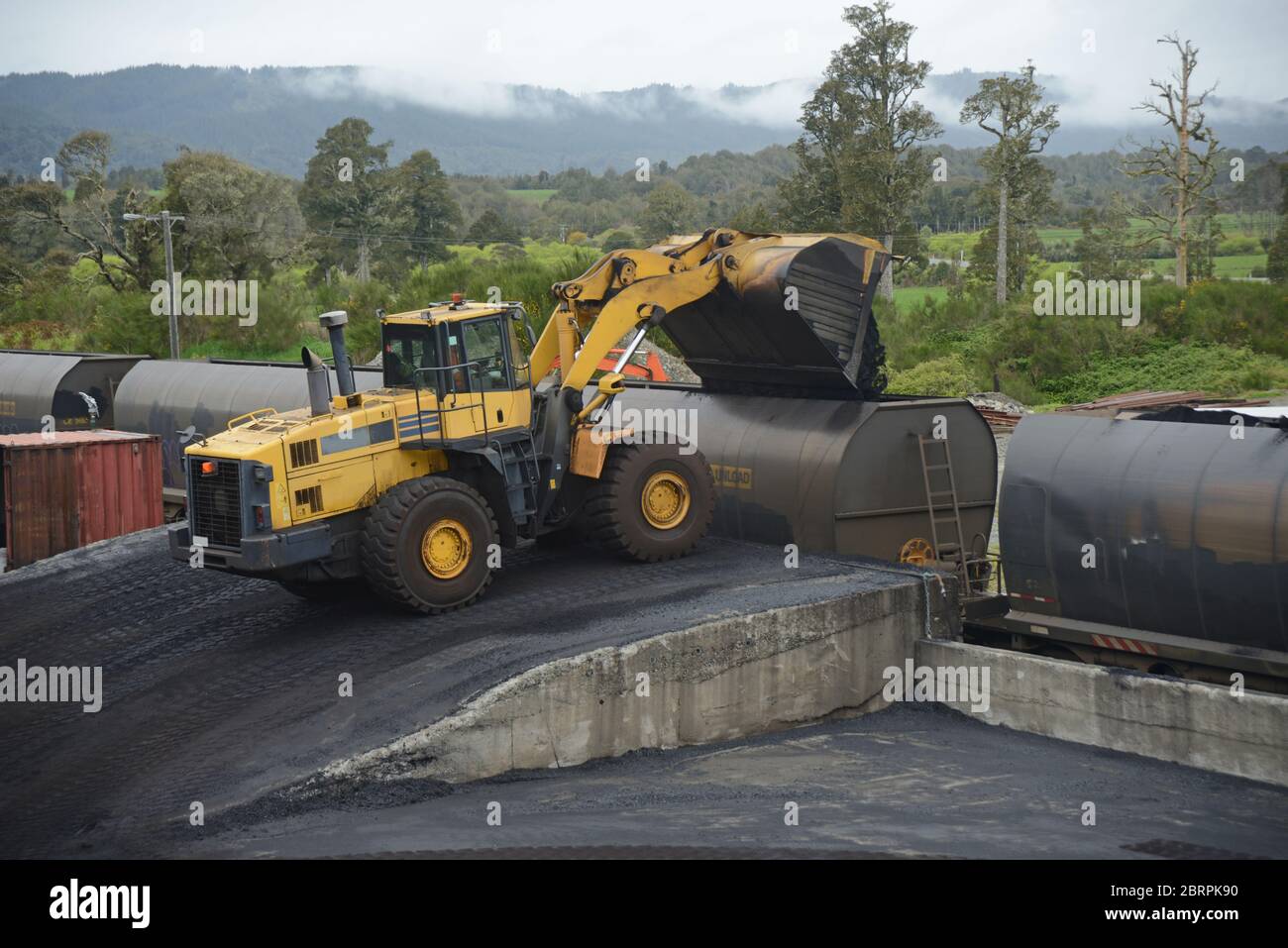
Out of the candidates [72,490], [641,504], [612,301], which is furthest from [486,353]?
[72,490]

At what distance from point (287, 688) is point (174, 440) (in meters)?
15.2

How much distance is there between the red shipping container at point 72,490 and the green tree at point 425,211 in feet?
183

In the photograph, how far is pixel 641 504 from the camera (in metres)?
15.7

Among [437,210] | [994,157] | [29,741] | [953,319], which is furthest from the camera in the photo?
[437,210]

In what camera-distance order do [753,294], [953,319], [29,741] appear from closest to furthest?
[29,741], [753,294], [953,319]

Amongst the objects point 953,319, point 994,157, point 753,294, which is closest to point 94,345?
point 953,319

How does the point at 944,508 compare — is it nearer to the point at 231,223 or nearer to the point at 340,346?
the point at 340,346

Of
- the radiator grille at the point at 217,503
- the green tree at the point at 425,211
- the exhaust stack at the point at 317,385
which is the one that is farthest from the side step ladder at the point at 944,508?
the green tree at the point at 425,211

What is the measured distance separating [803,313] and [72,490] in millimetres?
11538

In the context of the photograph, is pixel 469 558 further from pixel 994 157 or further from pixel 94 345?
pixel 994 157

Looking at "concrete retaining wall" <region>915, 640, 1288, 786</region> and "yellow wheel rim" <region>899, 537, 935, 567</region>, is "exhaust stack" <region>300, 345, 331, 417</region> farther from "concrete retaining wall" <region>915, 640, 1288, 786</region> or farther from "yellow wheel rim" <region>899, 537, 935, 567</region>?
"yellow wheel rim" <region>899, 537, 935, 567</region>

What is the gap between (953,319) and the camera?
4931cm

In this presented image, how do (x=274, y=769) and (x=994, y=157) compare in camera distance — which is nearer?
(x=274, y=769)

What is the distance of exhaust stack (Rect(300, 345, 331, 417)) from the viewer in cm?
1371
